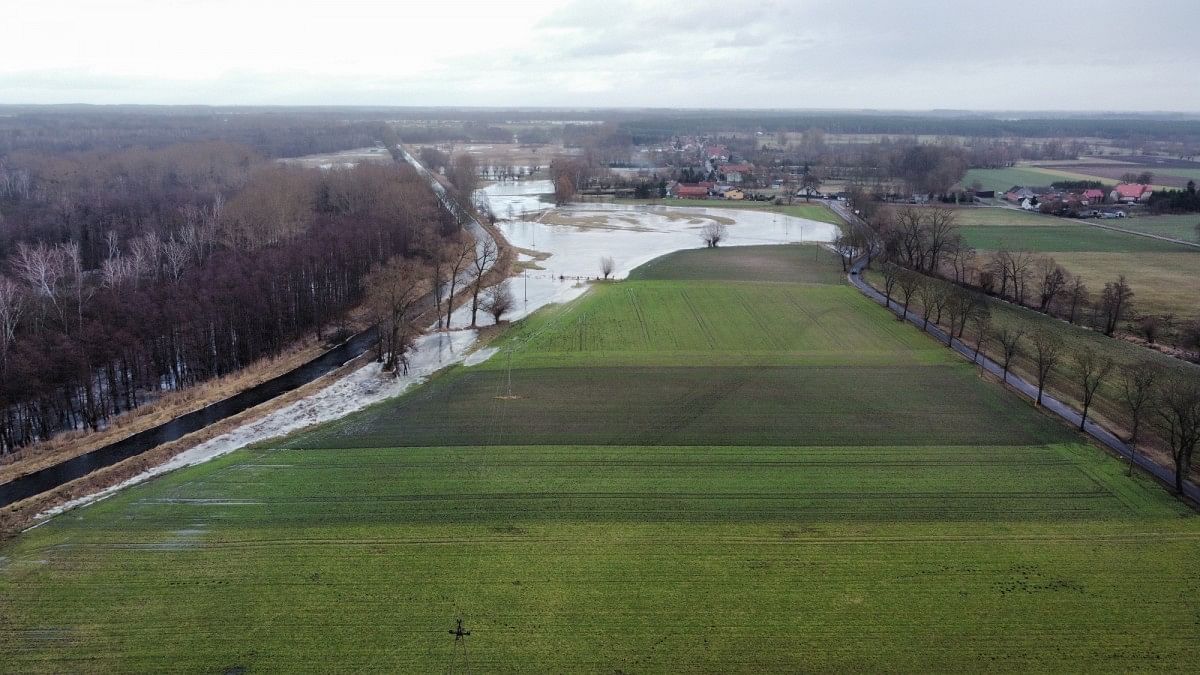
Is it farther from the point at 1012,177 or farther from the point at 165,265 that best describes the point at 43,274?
the point at 1012,177

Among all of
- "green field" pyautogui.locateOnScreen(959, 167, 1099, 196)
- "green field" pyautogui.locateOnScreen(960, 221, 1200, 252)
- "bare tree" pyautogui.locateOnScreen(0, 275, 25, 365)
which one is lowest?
"bare tree" pyautogui.locateOnScreen(0, 275, 25, 365)

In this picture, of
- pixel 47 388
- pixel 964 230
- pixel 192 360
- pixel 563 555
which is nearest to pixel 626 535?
pixel 563 555

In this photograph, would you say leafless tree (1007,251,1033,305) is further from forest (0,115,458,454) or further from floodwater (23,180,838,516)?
forest (0,115,458,454)

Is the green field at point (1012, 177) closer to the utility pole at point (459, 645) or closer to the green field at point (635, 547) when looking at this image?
the green field at point (635, 547)

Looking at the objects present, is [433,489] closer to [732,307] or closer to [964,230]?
[732,307]

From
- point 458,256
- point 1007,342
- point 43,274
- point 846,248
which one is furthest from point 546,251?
point 1007,342

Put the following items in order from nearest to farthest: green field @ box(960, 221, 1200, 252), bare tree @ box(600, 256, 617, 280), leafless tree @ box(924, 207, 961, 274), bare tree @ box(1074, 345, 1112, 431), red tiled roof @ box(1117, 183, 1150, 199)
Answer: bare tree @ box(1074, 345, 1112, 431) < bare tree @ box(600, 256, 617, 280) < leafless tree @ box(924, 207, 961, 274) < green field @ box(960, 221, 1200, 252) < red tiled roof @ box(1117, 183, 1150, 199)

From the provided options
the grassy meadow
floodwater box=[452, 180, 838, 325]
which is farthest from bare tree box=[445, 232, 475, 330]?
the grassy meadow
